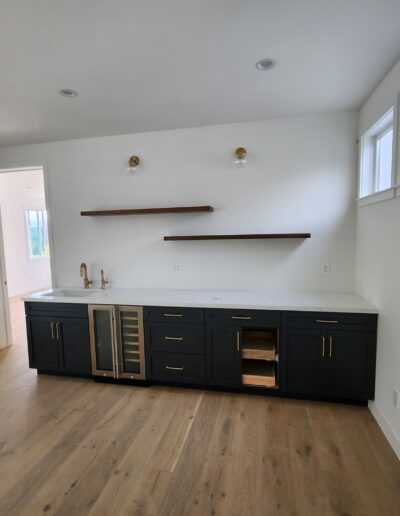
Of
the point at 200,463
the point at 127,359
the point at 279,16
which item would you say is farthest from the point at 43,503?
the point at 279,16

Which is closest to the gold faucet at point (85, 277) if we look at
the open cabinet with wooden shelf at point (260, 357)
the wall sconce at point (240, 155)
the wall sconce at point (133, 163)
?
the wall sconce at point (133, 163)

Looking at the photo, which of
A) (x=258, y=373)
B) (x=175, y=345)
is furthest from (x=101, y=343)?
(x=258, y=373)

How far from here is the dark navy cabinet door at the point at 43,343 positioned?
3.10 m

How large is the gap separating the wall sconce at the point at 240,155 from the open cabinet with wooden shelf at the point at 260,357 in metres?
1.72

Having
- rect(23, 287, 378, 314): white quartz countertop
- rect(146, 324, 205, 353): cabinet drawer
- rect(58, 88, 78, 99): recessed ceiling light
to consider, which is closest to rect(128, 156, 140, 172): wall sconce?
rect(58, 88, 78, 99): recessed ceiling light

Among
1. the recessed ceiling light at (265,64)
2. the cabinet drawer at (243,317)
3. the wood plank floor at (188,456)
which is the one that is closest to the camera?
the wood plank floor at (188,456)

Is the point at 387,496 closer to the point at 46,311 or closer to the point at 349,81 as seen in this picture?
the point at 349,81

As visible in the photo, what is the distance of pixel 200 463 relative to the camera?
6.34 ft

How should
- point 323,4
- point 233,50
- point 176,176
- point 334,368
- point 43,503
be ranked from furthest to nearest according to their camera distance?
point 176,176
point 334,368
point 233,50
point 43,503
point 323,4

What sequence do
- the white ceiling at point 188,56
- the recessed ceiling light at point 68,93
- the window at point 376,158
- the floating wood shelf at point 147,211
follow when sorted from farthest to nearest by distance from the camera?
the floating wood shelf at point 147,211, the window at point 376,158, the recessed ceiling light at point 68,93, the white ceiling at point 188,56

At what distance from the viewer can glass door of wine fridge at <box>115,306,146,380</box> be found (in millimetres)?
2879

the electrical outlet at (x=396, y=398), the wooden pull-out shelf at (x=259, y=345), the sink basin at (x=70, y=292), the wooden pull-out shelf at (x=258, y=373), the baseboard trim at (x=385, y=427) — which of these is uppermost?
the sink basin at (x=70, y=292)

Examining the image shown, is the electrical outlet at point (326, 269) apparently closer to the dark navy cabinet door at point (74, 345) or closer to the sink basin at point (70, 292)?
the dark navy cabinet door at point (74, 345)

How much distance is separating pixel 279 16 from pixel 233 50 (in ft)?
1.19
